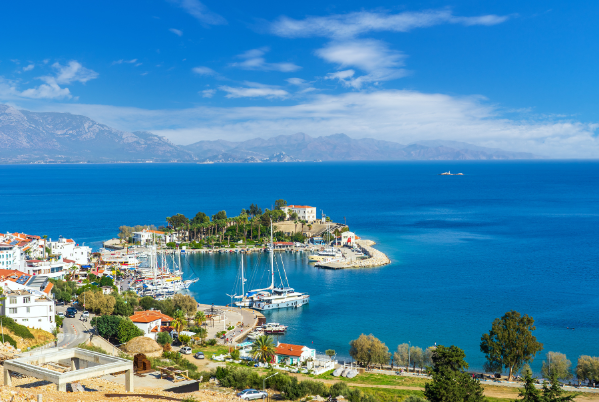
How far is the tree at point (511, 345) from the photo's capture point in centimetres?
3112

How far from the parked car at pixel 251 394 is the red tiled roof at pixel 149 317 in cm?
1520

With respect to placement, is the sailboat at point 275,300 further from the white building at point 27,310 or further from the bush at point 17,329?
the bush at point 17,329

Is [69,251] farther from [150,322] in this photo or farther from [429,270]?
[429,270]

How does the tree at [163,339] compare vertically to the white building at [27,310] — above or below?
below

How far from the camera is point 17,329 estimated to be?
3198 cm

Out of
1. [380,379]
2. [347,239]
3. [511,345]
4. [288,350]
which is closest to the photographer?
[380,379]

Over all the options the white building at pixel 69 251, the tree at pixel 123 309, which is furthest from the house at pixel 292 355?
the white building at pixel 69 251

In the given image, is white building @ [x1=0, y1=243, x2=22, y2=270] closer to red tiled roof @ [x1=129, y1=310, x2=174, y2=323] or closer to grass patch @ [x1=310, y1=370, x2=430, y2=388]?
red tiled roof @ [x1=129, y1=310, x2=174, y2=323]

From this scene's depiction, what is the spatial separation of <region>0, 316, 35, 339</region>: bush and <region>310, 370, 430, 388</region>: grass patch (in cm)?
1905

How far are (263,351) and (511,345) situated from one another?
639 inches

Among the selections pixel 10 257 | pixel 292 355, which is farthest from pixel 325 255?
pixel 10 257

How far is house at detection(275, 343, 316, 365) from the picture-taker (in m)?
32.1

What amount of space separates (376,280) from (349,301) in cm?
949

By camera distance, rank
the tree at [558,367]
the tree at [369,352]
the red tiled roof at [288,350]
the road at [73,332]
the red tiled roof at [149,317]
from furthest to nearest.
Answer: the red tiled roof at [149,317]
the tree at [369,352]
the red tiled roof at [288,350]
the road at [73,332]
the tree at [558,367]
